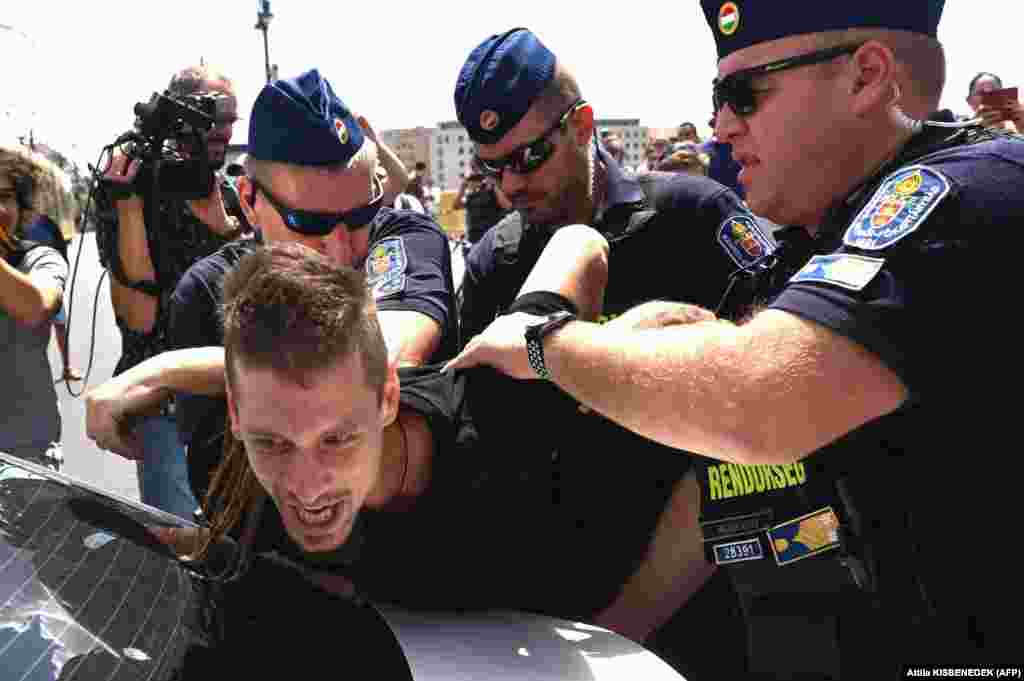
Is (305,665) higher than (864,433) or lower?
lower

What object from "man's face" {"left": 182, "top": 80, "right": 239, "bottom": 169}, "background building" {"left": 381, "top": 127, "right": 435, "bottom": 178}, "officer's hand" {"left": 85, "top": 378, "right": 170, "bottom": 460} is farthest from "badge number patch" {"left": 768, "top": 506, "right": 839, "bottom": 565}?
"background building" {"left": 381, "top": 127, "right": 435, "bottom": 178}

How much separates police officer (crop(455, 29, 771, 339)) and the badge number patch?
0.93 m

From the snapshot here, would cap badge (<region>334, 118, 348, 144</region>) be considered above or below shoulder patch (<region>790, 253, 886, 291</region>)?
below

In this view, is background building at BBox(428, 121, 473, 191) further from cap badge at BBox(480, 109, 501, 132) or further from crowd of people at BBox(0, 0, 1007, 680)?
crowd of people at BBox(0, 0, 1007, 680)

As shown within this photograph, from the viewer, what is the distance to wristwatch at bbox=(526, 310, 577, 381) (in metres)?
1.62

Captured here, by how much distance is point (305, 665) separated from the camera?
4.71 ft

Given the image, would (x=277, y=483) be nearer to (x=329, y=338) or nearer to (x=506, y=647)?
(x=329, y=338)

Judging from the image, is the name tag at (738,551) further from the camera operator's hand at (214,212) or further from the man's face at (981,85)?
the man's face at (981,85)

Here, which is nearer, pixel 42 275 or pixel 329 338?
pixel 329 338

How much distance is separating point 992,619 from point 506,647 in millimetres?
755

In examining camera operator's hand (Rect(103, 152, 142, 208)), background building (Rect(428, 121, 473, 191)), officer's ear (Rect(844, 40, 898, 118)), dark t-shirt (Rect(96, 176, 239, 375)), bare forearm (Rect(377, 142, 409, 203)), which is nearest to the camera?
officer's ear (Rect(844, 40, 898, 118))

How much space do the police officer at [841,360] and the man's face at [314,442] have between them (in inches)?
10.2

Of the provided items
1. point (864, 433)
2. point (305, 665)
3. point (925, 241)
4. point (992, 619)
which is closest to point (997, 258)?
point (925, 241)

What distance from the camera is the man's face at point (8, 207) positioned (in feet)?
10.9
